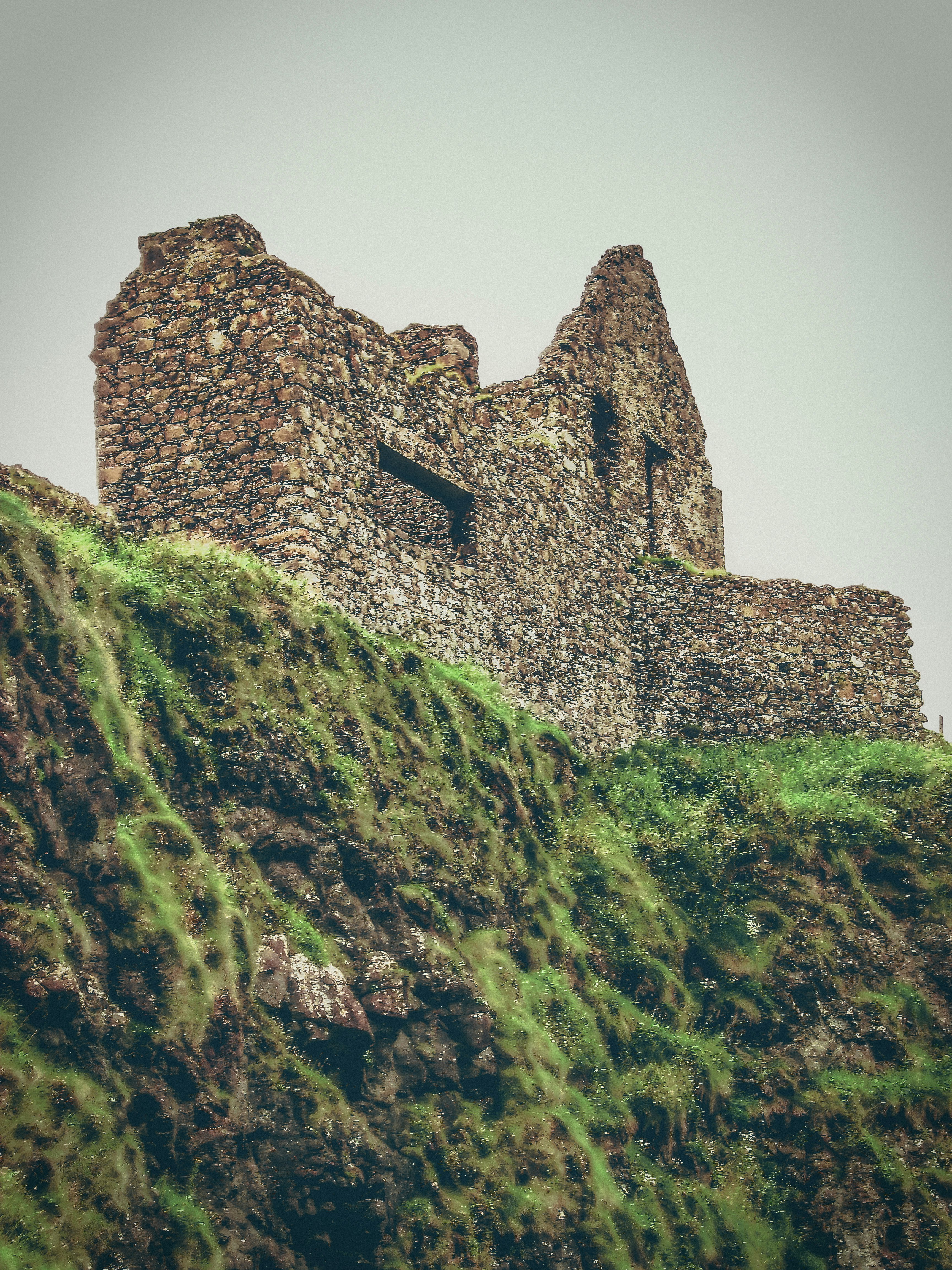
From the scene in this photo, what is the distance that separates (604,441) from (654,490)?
1396 mm

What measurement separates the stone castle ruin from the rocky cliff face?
4.23 ft

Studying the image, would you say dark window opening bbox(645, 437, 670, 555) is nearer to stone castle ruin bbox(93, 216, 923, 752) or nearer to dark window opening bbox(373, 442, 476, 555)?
stone castle ruin bbox(93, 216, 923, 752)

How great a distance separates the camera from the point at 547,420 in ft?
65.2

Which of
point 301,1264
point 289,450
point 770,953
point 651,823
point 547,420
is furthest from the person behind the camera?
point 547,420

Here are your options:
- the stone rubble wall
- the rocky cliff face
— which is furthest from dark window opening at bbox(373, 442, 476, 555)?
the stone rubble wall

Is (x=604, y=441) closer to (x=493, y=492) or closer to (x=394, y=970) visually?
(x=493, y=492)

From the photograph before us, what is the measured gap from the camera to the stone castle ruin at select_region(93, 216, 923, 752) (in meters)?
14.1

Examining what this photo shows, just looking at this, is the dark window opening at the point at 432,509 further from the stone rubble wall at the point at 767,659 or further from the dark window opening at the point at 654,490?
the dark window opening at the point at 654,490

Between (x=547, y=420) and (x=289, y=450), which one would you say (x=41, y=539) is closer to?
(x=289, y=450)

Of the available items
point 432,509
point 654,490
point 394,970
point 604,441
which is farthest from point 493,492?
point 394,970

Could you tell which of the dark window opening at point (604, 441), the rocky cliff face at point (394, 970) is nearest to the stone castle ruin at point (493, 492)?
the dark window opening at point (604, 441)

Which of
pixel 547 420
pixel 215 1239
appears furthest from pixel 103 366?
pixel 215 1239

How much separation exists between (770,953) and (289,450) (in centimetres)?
764

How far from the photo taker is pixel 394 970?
1106 centimetres
